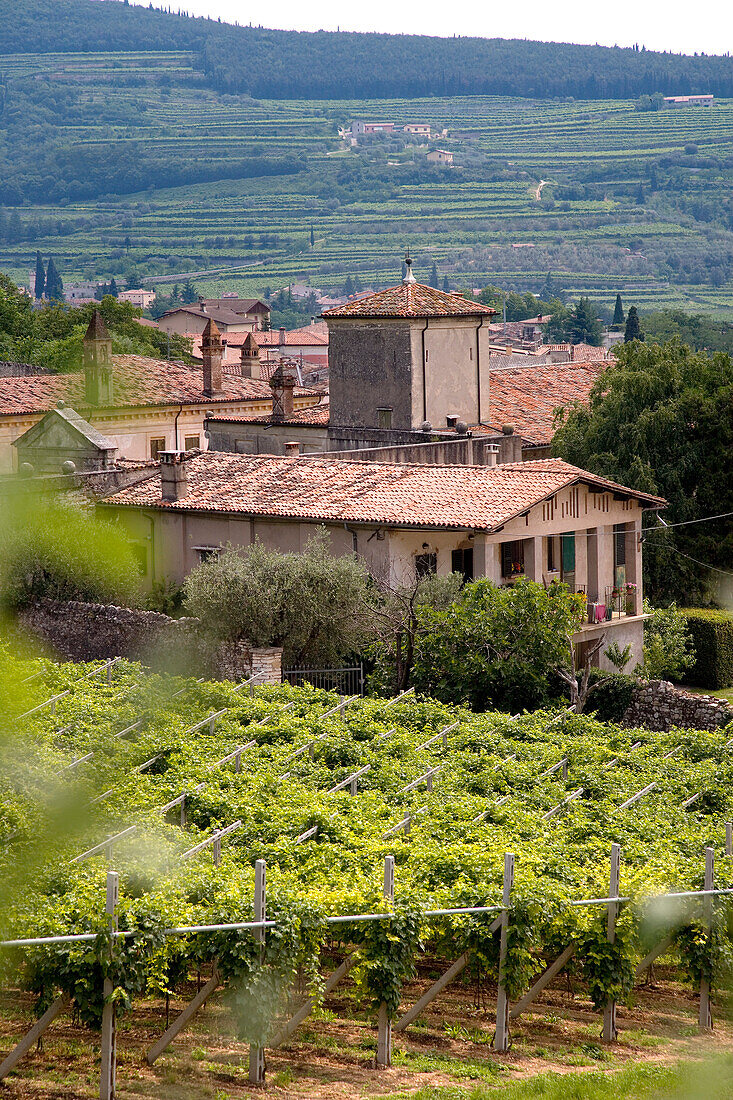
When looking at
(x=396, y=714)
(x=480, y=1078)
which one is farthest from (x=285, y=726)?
(x=480, y=1078)

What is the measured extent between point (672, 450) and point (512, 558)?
1018cm

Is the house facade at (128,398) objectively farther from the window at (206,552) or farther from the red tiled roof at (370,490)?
the window at (206,552)

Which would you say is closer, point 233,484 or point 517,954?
point 517,954

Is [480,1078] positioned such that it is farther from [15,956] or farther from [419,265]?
[419,265]

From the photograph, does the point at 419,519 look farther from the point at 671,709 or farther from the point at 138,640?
the point at 671,709

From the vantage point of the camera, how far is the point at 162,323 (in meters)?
88.9

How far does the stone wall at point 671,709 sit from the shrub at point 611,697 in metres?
Result: 0.10

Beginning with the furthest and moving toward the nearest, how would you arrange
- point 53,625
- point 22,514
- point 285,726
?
point 53,625 < point 285,726 < point 22,514

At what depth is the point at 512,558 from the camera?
26.2m

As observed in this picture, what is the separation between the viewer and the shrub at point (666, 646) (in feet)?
90.6

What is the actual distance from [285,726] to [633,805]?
448 centimetres

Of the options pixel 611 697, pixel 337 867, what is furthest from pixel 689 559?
pixel 337 867

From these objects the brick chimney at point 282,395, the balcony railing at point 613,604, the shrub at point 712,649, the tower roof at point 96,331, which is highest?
the tower roof at point 96,331

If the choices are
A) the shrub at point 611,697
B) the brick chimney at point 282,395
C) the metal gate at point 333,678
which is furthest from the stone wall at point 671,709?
the brick chimney at point 282,395
